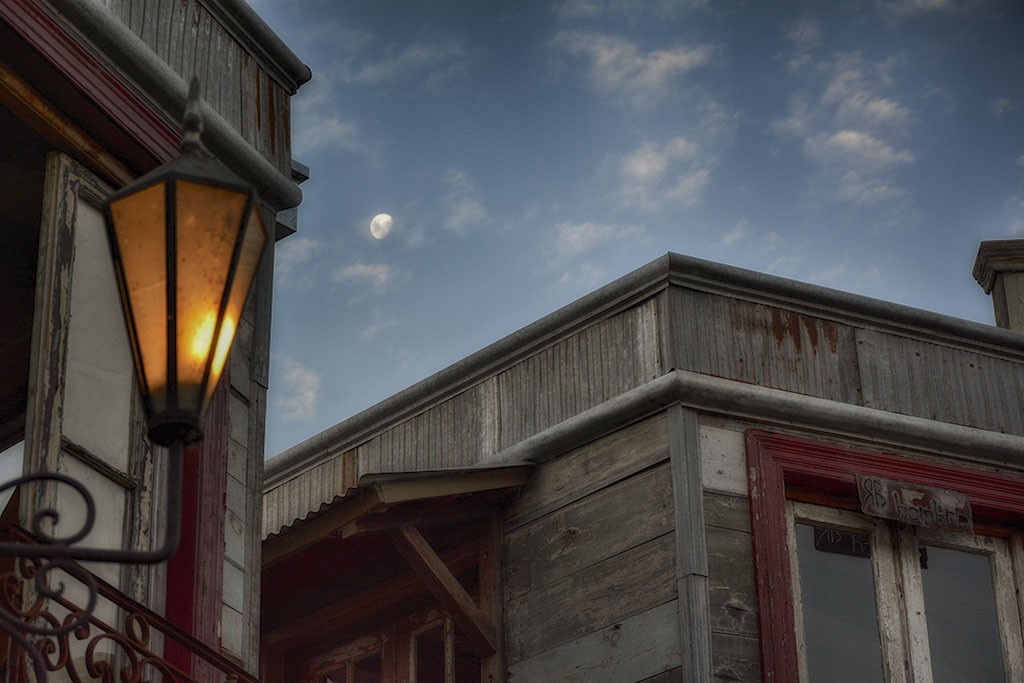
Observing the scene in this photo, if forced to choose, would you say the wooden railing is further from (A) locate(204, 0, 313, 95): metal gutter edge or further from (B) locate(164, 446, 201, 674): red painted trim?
(A) locate(204, 0, 313, 95): metal gutter edge

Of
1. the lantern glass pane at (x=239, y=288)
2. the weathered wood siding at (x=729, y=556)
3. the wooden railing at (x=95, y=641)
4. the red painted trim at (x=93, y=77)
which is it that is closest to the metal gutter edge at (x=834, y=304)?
the weathered wood siding at (x=729, y=556)

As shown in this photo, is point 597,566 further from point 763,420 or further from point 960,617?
point 960,617

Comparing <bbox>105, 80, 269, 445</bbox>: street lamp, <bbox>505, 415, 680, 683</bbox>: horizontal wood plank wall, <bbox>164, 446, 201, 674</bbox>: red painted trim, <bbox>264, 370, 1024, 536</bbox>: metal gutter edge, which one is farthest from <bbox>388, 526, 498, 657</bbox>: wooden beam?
<bbox>105, 80, 269, 445</bbox>: street lamp

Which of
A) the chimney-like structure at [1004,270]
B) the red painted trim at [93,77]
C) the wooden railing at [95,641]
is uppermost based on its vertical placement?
the chimney-like structure at [1004,270]

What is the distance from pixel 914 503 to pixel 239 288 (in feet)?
22.6

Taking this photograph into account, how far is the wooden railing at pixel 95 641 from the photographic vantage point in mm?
6078

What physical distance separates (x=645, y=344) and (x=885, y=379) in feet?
4.99

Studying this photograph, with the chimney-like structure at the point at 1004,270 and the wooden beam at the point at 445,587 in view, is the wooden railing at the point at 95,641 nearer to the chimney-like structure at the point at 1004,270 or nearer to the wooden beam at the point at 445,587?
the wooden beam at the point at 445,587

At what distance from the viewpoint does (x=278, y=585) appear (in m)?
11.8

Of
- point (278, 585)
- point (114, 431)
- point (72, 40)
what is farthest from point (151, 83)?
point (278, 585)

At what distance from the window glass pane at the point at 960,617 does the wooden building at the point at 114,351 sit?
168 inches

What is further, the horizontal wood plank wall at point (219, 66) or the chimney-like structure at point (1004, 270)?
the chimney-like structure at point (1004, 270)

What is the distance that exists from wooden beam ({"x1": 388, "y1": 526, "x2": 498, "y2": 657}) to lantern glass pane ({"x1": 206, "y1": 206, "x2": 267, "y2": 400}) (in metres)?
6.24

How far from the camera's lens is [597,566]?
10258 millimetres
